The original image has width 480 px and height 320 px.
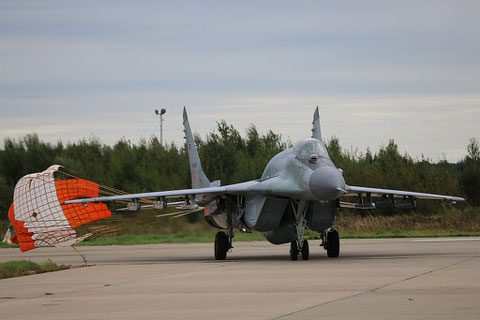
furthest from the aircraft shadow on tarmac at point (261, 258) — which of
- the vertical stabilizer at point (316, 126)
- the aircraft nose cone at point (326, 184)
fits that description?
the vertical stabilizer at point (316, 126)

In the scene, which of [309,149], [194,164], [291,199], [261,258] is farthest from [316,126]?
[194,164]

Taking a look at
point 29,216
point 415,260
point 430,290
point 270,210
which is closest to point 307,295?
point 430,290

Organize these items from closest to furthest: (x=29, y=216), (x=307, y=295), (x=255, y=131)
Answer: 1. (x=307, y=295)
2. (x=29, y=216)
3. (x=255, y=131)

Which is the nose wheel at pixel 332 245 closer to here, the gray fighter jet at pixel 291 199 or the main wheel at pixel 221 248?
the gray fighter jet at pixel 291 199

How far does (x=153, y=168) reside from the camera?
4141 centimetres

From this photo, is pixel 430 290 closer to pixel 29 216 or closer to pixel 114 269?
pixel 114 269

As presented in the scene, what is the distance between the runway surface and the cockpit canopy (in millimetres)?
2471

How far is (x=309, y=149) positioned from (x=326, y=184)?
133cm

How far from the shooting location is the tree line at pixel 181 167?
41250 millimetres

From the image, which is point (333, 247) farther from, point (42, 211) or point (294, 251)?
point (42, 211)

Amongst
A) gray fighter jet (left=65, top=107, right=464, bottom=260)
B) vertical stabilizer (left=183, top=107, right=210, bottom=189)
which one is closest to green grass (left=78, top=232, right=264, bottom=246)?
vertical stabilizer (left=183, top=107, right=210, bottom=189)

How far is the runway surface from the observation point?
952 cm

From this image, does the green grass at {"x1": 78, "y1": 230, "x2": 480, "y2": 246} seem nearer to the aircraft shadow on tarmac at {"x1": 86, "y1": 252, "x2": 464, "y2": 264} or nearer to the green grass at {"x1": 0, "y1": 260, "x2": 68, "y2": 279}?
the aircraft shadow on tarmac at {"x1": 86, "y1": 252, "x2": 464, "y2": 264}

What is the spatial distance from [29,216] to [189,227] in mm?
10378
